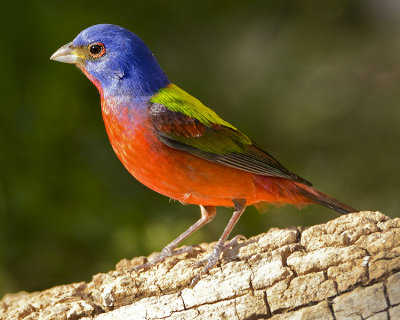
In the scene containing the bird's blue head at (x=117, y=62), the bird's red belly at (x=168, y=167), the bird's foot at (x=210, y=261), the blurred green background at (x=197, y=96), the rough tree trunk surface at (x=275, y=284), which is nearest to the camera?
the rough tree trunk surface at (x=275, y=284)

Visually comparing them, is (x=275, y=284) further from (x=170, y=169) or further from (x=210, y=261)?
(x=170, y=169)

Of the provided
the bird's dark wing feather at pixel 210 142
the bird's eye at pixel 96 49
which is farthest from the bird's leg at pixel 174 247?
the bird's eye at pixel 96 49

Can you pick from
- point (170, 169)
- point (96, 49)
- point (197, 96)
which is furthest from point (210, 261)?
point (197, 96)

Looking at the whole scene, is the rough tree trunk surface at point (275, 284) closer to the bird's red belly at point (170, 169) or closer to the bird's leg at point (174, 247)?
the bird's leg at point (174, 247)

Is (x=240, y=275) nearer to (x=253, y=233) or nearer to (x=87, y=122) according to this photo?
(x=253, y=233)

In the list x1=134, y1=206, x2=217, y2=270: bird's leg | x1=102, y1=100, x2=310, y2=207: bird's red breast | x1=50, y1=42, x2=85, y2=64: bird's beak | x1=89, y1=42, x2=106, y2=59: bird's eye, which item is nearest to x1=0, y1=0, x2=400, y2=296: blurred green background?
x1=134, y1=206, x2=217, y2=270: bird's leg

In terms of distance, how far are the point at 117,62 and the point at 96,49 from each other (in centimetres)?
21

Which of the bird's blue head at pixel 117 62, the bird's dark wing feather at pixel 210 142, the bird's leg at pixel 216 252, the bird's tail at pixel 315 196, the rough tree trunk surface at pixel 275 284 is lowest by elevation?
the rough tree trunk surface at pixel 275 284

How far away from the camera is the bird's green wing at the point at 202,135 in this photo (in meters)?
4.34

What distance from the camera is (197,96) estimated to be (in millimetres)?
6398

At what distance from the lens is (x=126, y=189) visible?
6156 millimetres

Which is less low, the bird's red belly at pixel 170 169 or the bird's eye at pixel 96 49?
the bird's eye at pixel 96 49

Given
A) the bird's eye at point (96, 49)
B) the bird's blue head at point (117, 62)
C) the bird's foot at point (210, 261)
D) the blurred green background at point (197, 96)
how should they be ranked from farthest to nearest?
the blurred green background at point (197, 96) < the bird's eye at point (96, 49) < the bird's blue head at point (117, 62) < the bird's foot at point (210, 261)

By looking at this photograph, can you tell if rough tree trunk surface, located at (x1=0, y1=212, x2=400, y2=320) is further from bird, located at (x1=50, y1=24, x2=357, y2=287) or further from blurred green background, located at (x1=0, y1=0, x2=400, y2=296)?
blurred green background, located at (x1=0, y1=0, x2=400, y2=296)
